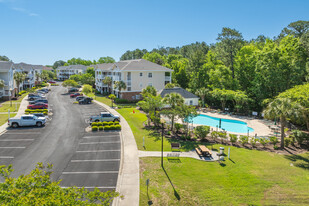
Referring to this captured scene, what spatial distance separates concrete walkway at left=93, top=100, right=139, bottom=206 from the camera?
13758 mm

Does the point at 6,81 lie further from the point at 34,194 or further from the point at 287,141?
the point at 287,141

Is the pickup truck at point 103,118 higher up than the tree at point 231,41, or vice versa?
the tree at point 231,41

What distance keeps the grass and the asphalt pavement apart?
11.8ft

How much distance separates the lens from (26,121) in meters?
30.0

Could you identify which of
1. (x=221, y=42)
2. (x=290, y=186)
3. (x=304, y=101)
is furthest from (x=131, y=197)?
(x=221, y=42)

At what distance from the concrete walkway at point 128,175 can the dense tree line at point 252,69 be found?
26.6 m

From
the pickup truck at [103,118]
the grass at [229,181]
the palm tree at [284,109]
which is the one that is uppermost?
the palm tree at [284,109]

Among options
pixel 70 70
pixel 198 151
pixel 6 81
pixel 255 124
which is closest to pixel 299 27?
pixel 255 124

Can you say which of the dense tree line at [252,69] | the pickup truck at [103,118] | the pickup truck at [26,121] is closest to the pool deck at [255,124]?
the dense tree line at [252,69]

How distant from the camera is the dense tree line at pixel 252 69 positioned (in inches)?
1481

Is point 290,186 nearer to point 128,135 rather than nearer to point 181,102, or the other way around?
point 181,102

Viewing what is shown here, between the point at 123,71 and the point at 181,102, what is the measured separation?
1119 inches

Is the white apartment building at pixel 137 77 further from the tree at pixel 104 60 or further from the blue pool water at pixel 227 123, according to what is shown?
the tree at pixel 104 60

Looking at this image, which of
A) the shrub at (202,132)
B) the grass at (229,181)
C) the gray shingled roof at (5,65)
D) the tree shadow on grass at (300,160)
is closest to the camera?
the grass at (229,181)
